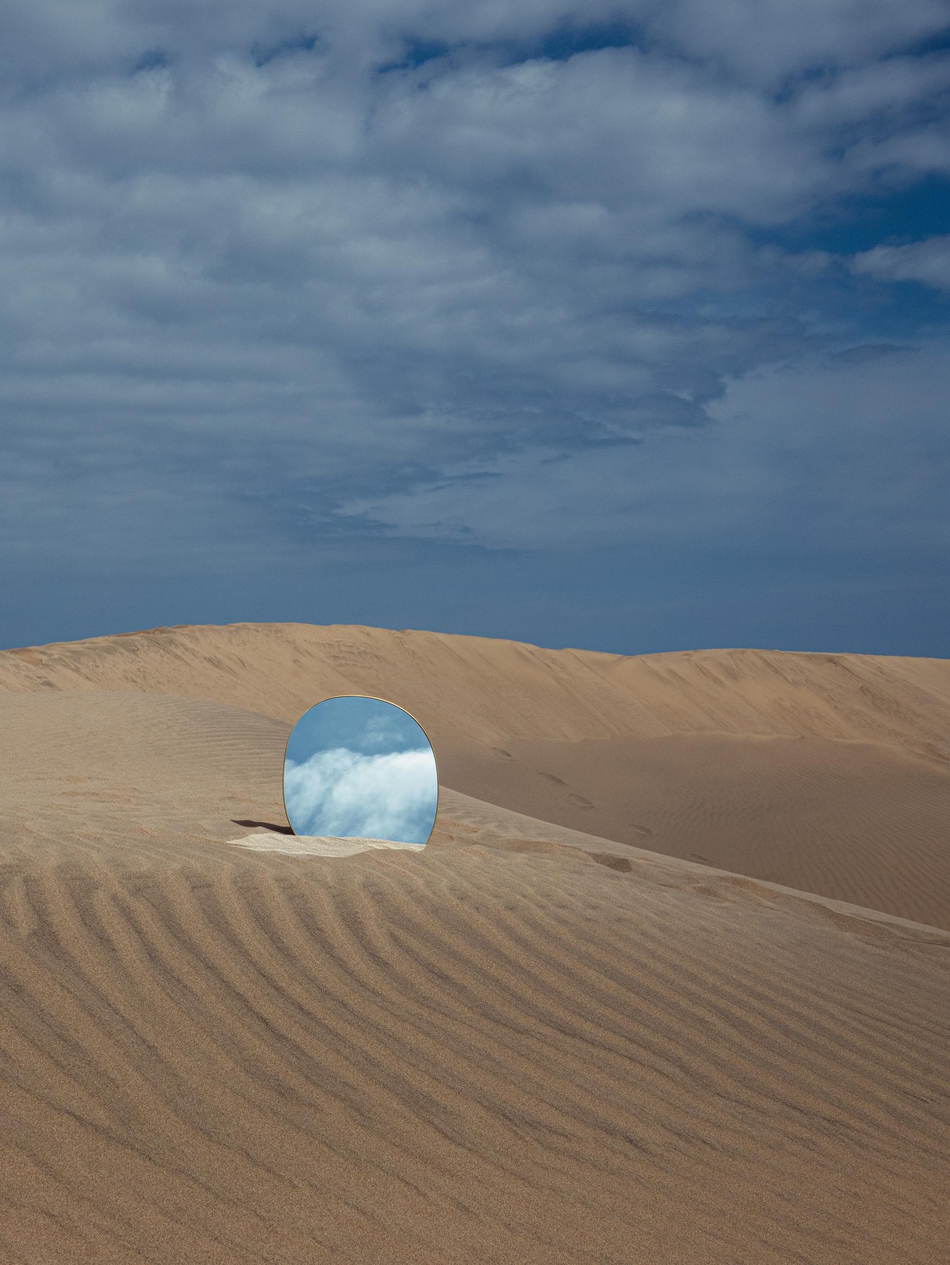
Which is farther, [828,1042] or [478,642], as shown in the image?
[478,642]

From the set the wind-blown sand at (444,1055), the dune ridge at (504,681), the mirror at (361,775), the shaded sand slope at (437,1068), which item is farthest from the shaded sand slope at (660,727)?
the shaded sand slope at (437,1068)

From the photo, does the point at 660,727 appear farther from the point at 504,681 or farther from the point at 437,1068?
the point at 437,1068

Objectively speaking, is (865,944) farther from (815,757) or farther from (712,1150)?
(815,757)

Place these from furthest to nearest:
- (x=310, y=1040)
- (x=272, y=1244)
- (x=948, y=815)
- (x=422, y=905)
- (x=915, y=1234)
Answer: (x=948, y=815), (x=422, y=905), (x=310, y=1040), (x=915, y=1234), (x=272, y=1244)

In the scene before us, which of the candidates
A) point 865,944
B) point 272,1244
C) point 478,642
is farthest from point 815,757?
point 272,1244

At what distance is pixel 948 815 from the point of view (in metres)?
17.4

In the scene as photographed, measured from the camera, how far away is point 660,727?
110 ft

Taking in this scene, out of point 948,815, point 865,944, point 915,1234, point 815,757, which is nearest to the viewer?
point 915,1234

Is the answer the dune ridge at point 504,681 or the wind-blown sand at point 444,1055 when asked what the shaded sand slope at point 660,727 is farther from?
the wind-blown sand at point 444,1055

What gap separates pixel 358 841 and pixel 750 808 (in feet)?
42.5

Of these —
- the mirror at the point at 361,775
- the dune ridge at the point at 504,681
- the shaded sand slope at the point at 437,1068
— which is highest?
the dune ridge at the point at 504,681

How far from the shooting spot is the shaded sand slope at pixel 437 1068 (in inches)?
108

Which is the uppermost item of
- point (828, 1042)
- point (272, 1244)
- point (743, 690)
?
point (743, 690)

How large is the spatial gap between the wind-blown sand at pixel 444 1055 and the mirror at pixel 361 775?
319 millimetres
